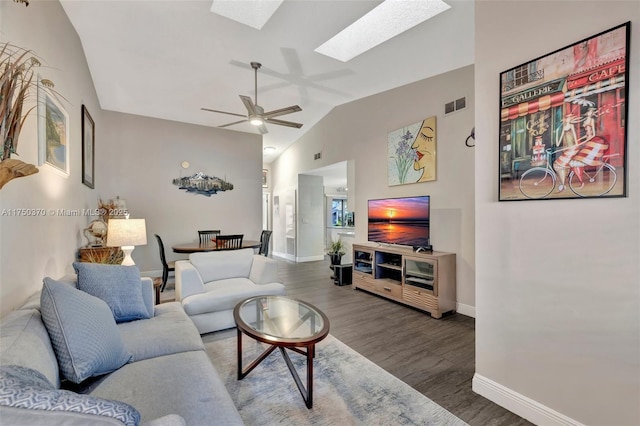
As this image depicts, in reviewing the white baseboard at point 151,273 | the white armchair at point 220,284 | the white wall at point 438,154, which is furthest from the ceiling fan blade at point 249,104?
the white baseboard at point 151,273

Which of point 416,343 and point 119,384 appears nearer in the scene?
point 119,384

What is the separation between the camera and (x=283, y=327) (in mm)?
2078

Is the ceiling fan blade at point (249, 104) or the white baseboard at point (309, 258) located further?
the white baseboard at point (309, 258)

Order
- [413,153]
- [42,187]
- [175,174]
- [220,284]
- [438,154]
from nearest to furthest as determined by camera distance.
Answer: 1. [42,187]
2. [220,284]
3. [438,154]
4. [413,153]
5. [175,174]

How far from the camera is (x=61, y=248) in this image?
2523 millimetres

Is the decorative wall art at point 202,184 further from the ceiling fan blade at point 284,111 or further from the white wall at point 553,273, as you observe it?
the white wall at point 553,273

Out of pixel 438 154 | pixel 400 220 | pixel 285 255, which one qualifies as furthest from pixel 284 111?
pixel 285 255

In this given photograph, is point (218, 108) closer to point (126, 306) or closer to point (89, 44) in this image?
point (89, 44)

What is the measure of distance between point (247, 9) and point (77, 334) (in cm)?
292

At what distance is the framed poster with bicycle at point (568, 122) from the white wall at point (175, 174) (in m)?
5.42

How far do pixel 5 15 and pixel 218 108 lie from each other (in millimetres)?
3611

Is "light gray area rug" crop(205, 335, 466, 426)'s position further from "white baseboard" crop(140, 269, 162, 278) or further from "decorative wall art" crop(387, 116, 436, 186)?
"white baseboard" crop(140, 269, 162, 278)

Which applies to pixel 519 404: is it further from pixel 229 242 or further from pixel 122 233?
pixel 229 242

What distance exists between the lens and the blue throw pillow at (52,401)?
24.9 inches
